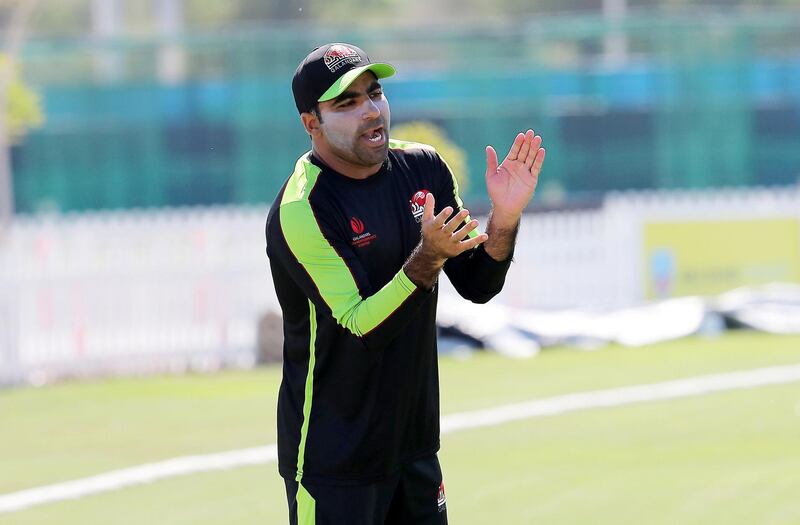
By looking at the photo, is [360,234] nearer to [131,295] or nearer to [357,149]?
[357,149]

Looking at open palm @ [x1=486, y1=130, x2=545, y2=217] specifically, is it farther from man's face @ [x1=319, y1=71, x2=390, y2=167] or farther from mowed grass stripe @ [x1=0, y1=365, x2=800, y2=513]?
mowed grass stripe @ [x1=0, y1=365, x2=800, y2=513]

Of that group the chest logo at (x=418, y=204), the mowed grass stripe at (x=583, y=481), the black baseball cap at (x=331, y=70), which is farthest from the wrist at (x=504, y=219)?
the mowed grass stripe at (x=583, y=481)

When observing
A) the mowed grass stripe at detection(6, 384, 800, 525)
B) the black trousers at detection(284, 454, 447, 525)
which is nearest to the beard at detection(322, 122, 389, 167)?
the black trousers at detection(284, 454, 447, 525)

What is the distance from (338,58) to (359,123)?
0.21m

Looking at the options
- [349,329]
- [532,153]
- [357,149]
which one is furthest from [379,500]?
[532,153]

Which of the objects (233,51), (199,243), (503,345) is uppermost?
(233,51)

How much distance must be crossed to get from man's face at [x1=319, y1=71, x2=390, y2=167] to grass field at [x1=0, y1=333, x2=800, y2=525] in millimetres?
3495

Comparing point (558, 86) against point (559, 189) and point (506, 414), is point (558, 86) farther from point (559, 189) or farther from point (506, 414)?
point (506, 414)

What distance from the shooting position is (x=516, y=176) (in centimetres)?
457

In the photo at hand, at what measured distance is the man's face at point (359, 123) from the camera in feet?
14.2

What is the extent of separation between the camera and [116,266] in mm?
14273

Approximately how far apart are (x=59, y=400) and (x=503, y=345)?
4417 mm

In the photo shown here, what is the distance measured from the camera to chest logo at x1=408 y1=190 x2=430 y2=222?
4488 mm

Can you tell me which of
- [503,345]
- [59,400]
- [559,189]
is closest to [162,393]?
[59,400]
